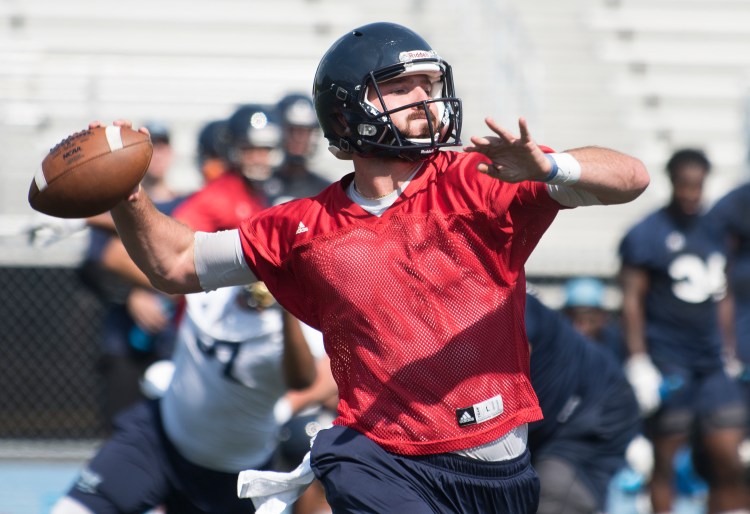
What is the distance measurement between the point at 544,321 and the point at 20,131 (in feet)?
23.6

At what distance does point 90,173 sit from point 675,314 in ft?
15.6

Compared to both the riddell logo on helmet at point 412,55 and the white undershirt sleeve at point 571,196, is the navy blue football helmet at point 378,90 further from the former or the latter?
the white undershirt sleeve at point 571,196

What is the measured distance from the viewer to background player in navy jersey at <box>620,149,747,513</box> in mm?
7035

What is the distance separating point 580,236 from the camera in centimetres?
1145

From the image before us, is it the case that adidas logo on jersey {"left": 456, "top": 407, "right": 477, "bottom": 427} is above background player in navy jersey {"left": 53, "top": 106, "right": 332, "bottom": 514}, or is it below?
above

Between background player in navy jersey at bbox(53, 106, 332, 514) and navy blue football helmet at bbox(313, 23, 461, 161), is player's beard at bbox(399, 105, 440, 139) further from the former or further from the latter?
background player in navy jersey at bbox(53, 106, 332, 514)

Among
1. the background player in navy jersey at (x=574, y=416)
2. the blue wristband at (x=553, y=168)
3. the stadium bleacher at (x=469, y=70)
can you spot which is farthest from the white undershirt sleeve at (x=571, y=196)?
the stadium bleacher at (x=469, y=70)

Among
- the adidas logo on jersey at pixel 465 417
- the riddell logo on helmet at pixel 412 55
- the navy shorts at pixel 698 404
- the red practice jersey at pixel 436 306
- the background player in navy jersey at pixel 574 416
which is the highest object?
the riddell logo on helmet at pixel 412 55

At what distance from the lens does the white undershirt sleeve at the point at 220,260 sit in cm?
345

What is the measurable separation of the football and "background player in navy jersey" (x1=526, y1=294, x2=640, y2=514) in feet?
5.77

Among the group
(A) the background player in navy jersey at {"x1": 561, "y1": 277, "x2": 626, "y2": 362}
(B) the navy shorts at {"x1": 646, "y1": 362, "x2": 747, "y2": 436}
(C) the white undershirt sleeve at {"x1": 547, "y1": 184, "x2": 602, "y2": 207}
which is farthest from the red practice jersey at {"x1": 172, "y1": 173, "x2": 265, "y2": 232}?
(A) the background player in navy jersey at {"x1": 561, "y1": 277, "x2": 626, "y2": 362}

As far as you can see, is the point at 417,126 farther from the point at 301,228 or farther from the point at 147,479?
the point at 147,479

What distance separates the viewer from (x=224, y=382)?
470 centimetres

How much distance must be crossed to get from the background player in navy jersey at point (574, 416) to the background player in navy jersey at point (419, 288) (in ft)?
4.27
